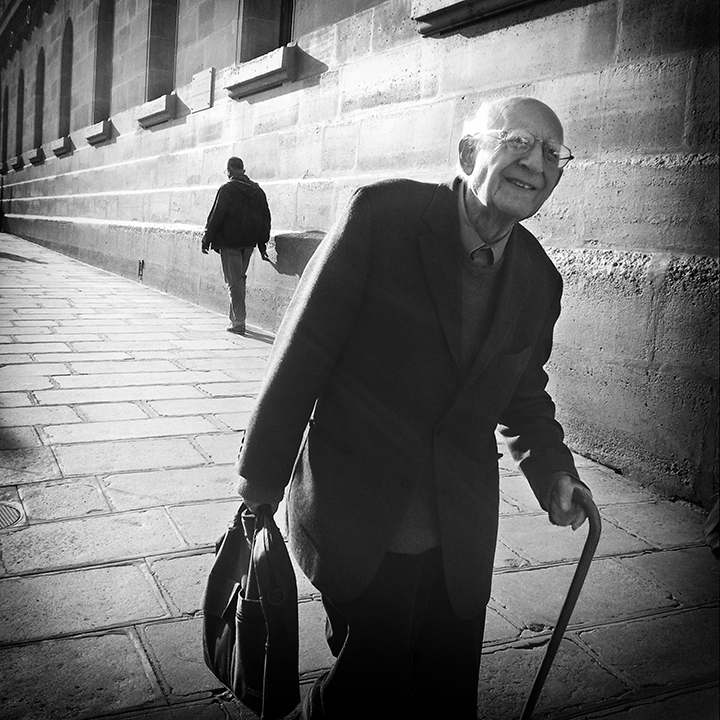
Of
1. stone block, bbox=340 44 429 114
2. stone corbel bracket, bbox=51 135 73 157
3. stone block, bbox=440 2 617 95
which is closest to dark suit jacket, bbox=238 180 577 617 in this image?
stone block, bbox=440 2 617 95

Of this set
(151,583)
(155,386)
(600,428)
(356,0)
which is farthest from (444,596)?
(356,0)

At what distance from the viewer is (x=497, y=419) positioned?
1745 mm

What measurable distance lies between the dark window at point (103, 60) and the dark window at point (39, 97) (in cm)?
804

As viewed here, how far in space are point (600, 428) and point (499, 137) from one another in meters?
3.20

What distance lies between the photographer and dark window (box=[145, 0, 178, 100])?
521 inches

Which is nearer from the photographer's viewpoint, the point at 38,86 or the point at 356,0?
the point at 356,0

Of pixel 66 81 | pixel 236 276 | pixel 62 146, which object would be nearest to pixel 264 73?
pixel 236 276

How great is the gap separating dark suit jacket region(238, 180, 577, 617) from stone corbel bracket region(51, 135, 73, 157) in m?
19.7

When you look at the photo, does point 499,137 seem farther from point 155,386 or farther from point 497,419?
point 155,386

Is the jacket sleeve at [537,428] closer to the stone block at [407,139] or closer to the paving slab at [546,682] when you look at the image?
the paving slab at [546,682]

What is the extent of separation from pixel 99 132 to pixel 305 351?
15.8 m

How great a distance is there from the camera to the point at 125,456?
→ 13.3ft

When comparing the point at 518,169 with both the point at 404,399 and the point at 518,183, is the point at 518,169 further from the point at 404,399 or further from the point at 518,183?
the point at 404,399

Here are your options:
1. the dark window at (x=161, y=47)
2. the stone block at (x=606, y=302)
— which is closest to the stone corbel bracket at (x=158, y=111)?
the dark window at (x=161, y=47)
